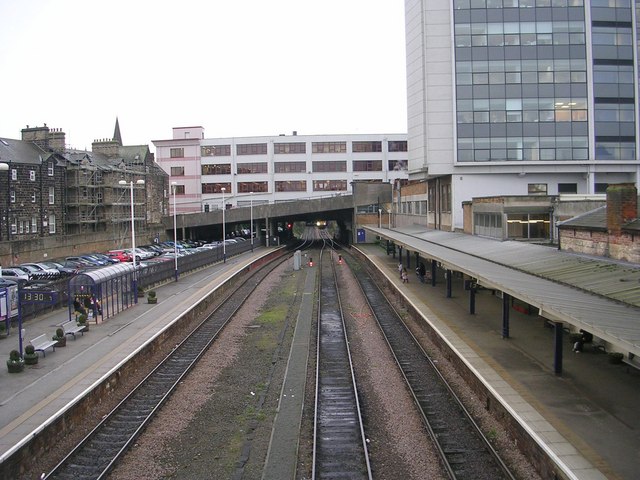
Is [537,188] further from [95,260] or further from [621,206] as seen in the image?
[95,260]

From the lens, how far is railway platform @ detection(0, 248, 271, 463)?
12.2 meters

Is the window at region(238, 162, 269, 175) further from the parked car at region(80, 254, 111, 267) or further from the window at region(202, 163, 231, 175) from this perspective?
the parked car at region(80, 254, 111, 267)

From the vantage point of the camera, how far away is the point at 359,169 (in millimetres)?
85188

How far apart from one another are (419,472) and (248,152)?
76.6 metres

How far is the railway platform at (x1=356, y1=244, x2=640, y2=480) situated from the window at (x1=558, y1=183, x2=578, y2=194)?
2528cm

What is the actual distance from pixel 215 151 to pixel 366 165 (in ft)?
73.7

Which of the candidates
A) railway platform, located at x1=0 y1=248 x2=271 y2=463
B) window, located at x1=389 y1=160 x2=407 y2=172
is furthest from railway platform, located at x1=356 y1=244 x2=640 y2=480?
window, located at x1=389 y1=160 x2=407 y2=172

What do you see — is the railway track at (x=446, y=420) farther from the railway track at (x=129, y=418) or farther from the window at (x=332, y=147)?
the window at (x=332, y=147)

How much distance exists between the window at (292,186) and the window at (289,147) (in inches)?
180

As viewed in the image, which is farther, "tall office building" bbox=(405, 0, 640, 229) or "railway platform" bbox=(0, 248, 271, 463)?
"tall office building" bbox=(405, 0, 640, 229)

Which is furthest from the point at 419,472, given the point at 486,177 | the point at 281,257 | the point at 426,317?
the point at 281,257

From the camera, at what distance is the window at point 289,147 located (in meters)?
84.2

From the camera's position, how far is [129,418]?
13.5 m

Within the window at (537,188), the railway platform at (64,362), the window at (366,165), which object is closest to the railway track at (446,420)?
the railway platform at (64,362)
